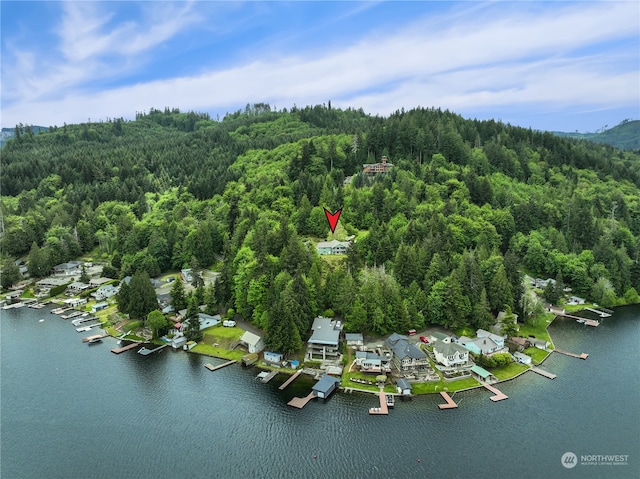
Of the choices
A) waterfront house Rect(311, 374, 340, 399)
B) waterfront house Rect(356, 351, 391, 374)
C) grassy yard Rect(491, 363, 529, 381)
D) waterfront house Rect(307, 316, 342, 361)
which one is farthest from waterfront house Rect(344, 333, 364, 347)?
grassy yard Rect(491, 363, 529, 381)

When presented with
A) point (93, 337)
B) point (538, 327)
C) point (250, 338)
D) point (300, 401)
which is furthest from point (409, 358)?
point (93, 337)

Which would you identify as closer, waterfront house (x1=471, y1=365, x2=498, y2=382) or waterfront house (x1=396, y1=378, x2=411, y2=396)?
waterfront house (x1=396, y1=378, x2=411, y2=396)

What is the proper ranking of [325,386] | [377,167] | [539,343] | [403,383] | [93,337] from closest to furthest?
1. [325,386]
2. [403,383]
3. [539,343]
4. [93,337]
5. [377,167]

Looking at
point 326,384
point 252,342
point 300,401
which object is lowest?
point 300,401

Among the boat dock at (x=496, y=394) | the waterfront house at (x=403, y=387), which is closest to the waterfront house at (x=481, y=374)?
the boat dock at (x=496, y=394)

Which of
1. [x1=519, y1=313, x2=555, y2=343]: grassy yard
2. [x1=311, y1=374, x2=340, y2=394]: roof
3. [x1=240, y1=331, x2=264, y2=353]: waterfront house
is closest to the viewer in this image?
[x1=311, y1=374, x2=340, y2=394]: roof

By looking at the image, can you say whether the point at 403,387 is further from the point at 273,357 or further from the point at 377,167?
the point at 377,167

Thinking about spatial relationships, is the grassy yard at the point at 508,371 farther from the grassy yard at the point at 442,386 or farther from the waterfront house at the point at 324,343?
the waterfront house at the point at 324,343

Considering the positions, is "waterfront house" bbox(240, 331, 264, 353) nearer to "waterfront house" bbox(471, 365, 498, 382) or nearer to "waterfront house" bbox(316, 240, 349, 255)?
"waterfront house" bbox(316, 240, 349, 255)
